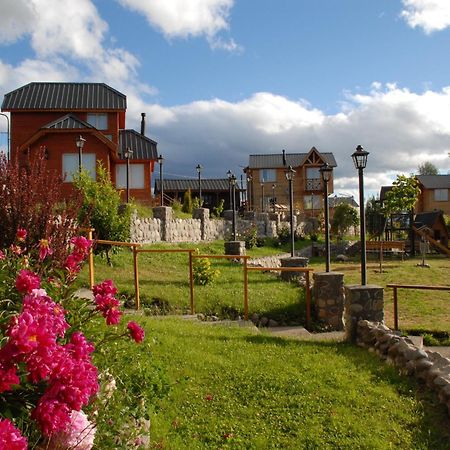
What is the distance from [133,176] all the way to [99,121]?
414 cm

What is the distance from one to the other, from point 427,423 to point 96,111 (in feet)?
94.2

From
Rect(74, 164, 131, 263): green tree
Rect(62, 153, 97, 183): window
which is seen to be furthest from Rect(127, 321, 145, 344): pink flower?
Rect(62, 153, 97, 183): window

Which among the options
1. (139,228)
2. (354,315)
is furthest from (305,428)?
(139,228)

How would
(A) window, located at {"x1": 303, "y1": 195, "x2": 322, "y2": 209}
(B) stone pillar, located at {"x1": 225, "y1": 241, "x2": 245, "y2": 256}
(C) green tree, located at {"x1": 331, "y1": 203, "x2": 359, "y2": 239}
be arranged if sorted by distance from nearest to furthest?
(B) stone pillar, located at {"x1": 225, "y1": 241, "x2": 245, "y2": 256} < (C) green tree, located at {"x1": 331, "y1": 203, "x2": 359, "y2": 239} < (A) window, located at {"x1": 303, "y1": 195, "x2": 322, "y2": 209}

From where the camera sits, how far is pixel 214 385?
5930mm

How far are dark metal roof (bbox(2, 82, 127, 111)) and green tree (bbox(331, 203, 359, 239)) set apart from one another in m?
16.2

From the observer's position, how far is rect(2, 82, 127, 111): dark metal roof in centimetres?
2998

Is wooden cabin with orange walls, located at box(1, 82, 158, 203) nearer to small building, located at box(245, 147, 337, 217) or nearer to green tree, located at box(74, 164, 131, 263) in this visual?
green tree, located at box(74, 164, 131, 263)

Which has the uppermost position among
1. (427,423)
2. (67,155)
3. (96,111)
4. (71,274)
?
(96,111)

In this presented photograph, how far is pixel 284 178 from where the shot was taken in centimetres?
5203

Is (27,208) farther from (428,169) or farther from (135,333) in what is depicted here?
(428,169)

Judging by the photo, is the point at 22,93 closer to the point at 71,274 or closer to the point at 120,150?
the point at 120,150

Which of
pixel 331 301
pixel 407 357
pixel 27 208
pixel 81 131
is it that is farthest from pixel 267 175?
pixel 407 357

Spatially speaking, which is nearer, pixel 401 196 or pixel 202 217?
pixel 202 217
